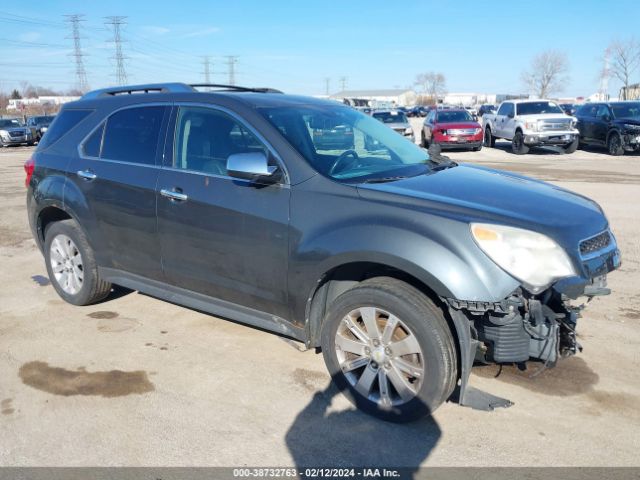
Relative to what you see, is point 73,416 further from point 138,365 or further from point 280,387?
point 280,387

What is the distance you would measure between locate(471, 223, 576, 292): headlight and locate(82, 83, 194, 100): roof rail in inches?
104

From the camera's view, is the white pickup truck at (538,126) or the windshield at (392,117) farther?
the windshield at (392,117)

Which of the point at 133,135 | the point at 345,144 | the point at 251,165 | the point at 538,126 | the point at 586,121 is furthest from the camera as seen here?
the point at 586,121

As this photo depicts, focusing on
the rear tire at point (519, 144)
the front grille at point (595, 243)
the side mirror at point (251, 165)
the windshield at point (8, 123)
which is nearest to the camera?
the front grille at point (595, 243)

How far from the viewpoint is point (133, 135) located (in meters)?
4.54

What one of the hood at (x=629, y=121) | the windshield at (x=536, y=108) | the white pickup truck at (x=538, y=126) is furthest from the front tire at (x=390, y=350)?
the windshield at (x=536, y=108)

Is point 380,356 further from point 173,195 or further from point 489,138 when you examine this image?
point 489,138

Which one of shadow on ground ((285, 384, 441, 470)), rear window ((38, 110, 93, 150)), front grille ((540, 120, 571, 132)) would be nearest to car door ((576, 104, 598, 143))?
front grille ((540, 120, 571, 132))

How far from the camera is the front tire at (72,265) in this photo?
16.3ft

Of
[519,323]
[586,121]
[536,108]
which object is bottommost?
[519,323]

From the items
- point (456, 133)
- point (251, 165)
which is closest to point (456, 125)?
point (456, 133)

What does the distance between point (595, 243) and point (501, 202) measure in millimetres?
602

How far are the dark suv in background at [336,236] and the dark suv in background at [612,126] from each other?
687 inches

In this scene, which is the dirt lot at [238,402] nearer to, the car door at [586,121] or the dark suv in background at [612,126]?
the dark suv in background at [612,126]
